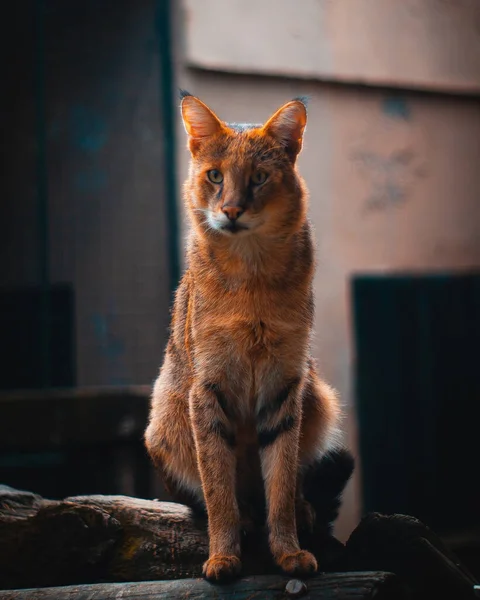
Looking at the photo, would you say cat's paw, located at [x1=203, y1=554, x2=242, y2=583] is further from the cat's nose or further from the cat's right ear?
the cat's right ear

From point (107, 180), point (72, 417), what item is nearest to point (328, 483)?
point (72, 417)

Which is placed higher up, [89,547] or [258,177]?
[258,177]

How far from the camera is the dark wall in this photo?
25.6ft

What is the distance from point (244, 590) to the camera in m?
3.27

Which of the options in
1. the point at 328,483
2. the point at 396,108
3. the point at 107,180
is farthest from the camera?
the point at 396,108

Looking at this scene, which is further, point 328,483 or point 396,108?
point 396,108

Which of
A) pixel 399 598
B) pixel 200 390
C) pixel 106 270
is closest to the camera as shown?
pixel 399 598

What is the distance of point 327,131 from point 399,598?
5.46m

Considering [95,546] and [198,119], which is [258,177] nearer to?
[198,119]

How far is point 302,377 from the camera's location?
3.51m

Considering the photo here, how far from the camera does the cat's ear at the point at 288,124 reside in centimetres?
351

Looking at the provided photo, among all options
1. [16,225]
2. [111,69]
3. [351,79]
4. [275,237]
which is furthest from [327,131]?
[275,237]

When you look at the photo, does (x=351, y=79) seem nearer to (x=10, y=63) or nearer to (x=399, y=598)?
(x=10, y=63)

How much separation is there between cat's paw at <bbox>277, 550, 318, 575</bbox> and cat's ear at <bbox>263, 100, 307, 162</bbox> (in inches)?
57.2
